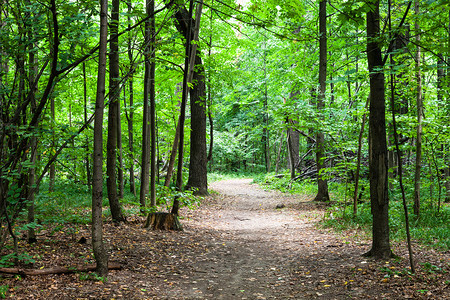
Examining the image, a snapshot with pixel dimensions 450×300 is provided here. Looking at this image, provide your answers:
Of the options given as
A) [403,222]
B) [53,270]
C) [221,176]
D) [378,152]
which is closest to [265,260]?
[378,152]

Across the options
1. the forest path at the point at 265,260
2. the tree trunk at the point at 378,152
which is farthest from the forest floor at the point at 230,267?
the tree trunk at the point at 378,152

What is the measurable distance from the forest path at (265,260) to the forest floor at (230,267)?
15 mm

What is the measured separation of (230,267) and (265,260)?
29.0 inches

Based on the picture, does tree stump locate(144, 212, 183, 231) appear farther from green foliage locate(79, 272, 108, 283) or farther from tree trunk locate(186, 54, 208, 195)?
tree trunk locate(186, 54, 208, 195)

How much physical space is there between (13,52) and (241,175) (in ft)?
97.0

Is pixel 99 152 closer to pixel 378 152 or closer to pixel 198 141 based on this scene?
pixel 378 152

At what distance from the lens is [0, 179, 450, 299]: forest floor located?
3.85m

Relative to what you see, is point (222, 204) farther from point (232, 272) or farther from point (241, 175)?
point (241, 175)

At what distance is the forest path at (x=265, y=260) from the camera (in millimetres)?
4230

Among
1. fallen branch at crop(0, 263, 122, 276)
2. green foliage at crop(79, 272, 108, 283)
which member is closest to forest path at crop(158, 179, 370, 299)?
green foliage at crop(79, 272, 108, 283)

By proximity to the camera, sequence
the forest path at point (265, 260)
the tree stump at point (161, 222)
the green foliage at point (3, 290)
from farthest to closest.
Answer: the tree stump at point (161, 222), the forest path at point (265, 260), the green foliage at point (3, 290)

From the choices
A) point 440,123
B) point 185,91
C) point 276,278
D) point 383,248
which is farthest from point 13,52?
point 440,123

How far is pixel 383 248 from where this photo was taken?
16.2ft

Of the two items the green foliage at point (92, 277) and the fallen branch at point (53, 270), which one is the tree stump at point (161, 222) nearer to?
the fallen branch at point (53, 270)
